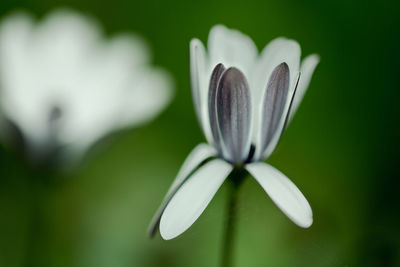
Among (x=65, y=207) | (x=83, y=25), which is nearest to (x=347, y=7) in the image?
(x=83, y=25)

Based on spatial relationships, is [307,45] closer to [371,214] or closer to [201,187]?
[371,214]

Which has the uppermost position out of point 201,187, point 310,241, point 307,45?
point 307,45

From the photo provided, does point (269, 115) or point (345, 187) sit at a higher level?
point (269, 115)

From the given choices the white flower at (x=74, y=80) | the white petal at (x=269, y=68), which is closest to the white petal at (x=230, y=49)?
the white petal at (x=269, y=68)

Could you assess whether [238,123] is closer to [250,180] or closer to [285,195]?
[285,195]

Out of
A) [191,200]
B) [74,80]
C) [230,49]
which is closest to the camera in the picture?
[191,200]

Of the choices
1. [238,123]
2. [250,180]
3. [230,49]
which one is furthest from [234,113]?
[250,180]

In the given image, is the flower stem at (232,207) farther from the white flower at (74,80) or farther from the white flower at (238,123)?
the white flower at (74,80)
